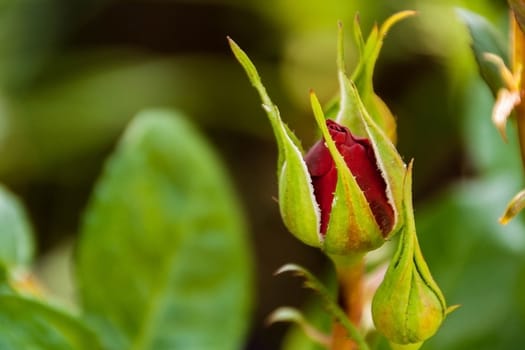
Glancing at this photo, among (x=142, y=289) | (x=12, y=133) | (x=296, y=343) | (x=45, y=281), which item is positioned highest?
(x=142, y=289)

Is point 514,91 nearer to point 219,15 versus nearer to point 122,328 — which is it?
point 122,328

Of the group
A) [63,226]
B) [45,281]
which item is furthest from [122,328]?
[63,226]

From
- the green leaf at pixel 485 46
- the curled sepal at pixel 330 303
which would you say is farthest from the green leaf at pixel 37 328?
the green leaf at pixel 485 46

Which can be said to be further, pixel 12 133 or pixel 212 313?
pixel 12 133

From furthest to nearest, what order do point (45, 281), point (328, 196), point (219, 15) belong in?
point (219, 15) < point (45, 281) < point (328, 196)

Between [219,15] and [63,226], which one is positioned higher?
[219,15]

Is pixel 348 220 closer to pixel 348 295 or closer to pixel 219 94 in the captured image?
pixel 348 295
